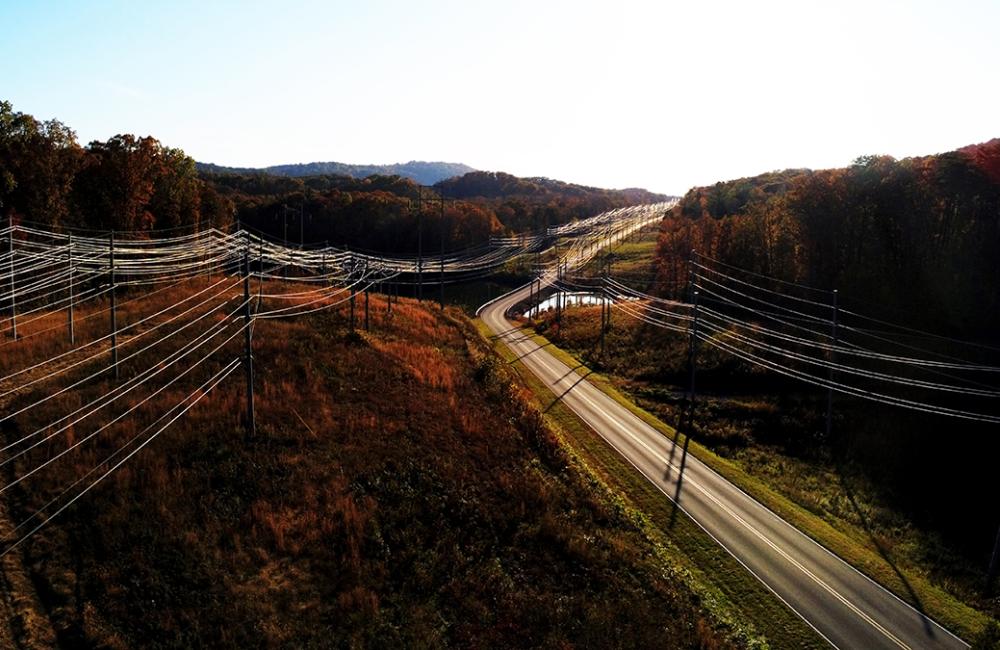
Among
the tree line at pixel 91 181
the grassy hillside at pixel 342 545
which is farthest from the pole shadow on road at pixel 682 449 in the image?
the tree line at pixel 91 181

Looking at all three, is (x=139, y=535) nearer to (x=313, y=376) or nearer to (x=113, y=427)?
(x=113, y=427)

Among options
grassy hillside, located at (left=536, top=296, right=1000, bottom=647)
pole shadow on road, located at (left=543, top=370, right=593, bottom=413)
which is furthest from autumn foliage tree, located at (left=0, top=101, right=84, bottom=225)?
grassy hillside, located at (left=536, top=296, right=1000, bottom=647)

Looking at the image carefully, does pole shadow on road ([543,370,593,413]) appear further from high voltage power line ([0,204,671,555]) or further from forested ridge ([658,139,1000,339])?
forested ridge ([658,139,1000,339])

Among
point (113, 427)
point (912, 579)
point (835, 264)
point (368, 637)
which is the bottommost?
point (912, 579)

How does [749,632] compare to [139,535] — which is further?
[749,632]

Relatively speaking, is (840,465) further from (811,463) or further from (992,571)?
(992,571)

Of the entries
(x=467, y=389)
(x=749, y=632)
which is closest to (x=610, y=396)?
(x=467, y=389)
